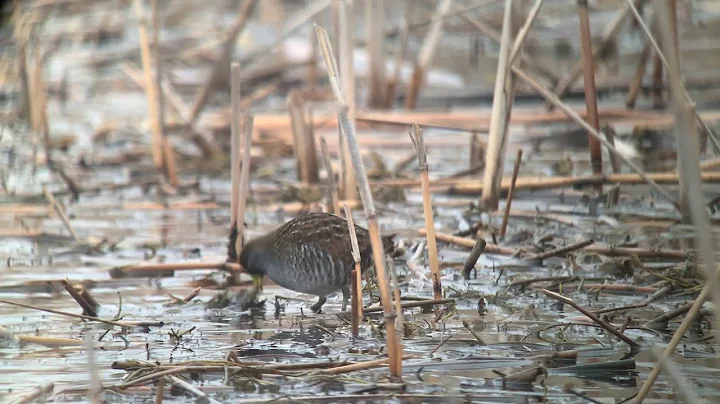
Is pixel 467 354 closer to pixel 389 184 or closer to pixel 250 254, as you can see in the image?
pixel 250 254

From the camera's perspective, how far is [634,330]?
432 centimetres

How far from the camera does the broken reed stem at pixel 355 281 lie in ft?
13.2

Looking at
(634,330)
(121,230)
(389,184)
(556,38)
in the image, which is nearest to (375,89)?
(389,184)

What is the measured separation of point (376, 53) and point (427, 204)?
639 cm

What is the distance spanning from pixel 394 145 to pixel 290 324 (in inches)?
190

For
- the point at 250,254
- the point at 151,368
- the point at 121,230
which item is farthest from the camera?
the point at 121,230

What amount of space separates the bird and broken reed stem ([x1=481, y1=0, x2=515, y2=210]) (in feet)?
4.97

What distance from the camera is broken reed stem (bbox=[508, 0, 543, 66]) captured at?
590 cm

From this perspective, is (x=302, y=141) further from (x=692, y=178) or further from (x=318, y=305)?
(x=692, y=178)

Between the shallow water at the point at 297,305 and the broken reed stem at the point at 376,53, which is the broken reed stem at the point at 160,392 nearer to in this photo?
A: the shallow water at the point at 297,305

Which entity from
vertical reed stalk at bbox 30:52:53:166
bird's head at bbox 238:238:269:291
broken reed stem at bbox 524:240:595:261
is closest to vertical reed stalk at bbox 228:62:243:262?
bird's head at bbox 238:238:269:291

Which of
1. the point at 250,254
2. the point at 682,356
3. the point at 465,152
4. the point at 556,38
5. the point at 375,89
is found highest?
the point at 556,38

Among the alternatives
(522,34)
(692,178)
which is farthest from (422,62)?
(692,178)

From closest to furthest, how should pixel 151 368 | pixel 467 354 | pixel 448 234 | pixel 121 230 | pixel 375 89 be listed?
pixel 151 368 → pixel 467 354 → pixel 448 234 → pixel 121 230 → pixel 375 89
